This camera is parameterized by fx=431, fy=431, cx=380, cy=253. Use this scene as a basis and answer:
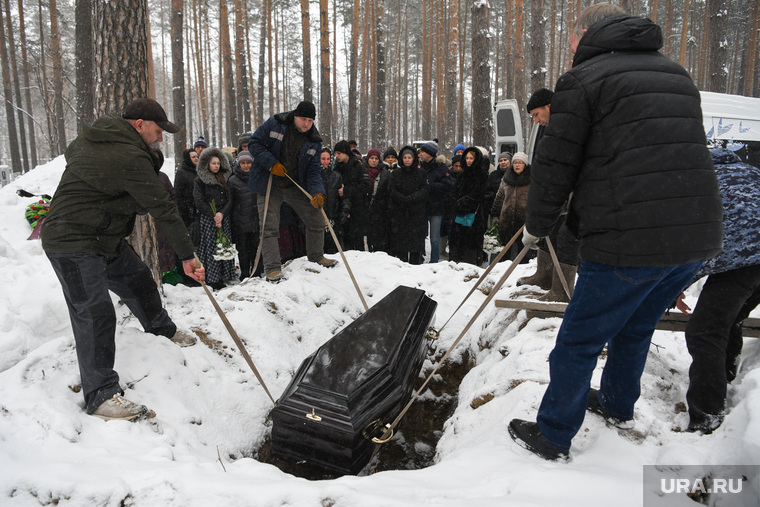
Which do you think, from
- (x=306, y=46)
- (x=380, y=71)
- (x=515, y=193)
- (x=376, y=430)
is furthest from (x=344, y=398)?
(x=380, y=71)

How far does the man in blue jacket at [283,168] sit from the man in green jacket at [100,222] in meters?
1.95

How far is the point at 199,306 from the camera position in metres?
3.82

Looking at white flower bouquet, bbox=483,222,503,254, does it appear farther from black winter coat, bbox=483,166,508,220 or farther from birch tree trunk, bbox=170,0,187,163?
birch tree trunk, bbox=170,0,187,163

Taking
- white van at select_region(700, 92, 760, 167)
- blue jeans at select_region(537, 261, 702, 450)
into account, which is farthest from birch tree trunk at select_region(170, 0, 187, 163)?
blue jeans at select_region(537, 261, 702, 450)

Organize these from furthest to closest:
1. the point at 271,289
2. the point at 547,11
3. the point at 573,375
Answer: the point at 547,11
the point at 271,289
the point at 573,375

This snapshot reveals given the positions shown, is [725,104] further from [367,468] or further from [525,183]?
[367,468]

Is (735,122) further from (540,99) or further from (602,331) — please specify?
(602,331)

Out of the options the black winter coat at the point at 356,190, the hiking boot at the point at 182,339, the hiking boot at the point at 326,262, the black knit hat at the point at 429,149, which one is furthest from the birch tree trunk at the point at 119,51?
the black knit hat at the point at 429,149

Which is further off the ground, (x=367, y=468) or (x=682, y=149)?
(x=682, y=149)

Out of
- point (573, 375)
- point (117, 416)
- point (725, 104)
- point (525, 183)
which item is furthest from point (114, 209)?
point (725, 104)

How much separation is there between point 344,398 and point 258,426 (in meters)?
0.84

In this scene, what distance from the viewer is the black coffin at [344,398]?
235 centimetres

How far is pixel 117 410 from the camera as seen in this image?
88.8 inches

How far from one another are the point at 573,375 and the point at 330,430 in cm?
128
